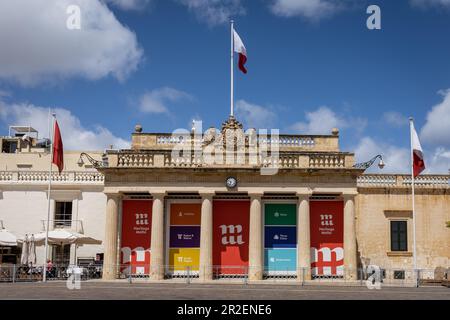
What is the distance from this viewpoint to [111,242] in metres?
34.2

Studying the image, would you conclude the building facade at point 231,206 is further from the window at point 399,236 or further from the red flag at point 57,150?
the red flag at point 57,150

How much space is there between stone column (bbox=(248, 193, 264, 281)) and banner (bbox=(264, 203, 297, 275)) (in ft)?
2.80

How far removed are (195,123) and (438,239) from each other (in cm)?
1740

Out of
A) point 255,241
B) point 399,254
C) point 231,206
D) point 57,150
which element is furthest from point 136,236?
point 399,254

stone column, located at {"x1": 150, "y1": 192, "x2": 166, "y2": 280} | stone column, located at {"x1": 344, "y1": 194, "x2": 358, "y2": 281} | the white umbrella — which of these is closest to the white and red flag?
stone column, located at {"x1": 344, "y1": 194, "x2": 358, "y2": 281}

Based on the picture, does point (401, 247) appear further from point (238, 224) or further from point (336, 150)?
point (238, 224)

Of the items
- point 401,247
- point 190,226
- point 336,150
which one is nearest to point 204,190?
point 190,226

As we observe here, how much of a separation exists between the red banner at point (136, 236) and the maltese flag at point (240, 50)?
34.1 feet

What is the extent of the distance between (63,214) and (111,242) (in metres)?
9.06

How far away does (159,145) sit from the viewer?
37344mm

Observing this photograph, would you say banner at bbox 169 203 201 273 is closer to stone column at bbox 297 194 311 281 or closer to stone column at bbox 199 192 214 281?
stone column at bbox 199 192 214 281

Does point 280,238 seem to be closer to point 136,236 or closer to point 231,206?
point 231,206

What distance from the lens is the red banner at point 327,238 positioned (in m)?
34.9

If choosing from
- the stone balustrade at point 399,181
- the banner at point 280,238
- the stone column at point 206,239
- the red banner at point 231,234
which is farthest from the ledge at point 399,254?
the stone column at point 206,239
